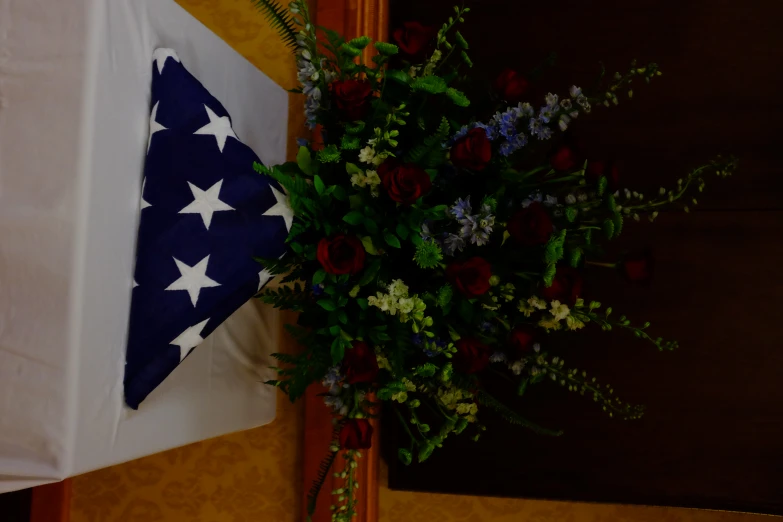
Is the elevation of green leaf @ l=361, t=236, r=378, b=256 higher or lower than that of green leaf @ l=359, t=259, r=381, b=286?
higher

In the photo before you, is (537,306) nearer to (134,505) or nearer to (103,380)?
(103,380)

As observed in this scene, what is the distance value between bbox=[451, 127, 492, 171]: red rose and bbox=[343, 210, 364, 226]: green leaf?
A: 0.16 m

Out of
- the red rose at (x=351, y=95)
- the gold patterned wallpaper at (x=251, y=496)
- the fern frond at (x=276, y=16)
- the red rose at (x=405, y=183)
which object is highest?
the fern frond at (x=276, y=16)

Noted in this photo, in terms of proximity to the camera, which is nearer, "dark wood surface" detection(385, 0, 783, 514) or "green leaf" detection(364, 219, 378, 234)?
"green leaf" detection(364, 219, 378, 234)

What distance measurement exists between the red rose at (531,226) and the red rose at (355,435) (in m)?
0.36

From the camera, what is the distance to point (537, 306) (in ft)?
2.74

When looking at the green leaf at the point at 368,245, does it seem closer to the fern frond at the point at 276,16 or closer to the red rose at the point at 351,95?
the red rose at the point at 351,95

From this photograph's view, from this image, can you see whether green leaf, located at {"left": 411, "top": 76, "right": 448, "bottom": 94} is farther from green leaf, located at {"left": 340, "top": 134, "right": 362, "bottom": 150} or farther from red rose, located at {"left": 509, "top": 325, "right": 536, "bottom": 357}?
red rose, located at {"left": 509, "top": 325, "right": 536, "bottom": 357}

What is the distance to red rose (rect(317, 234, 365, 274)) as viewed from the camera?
77 centimetres

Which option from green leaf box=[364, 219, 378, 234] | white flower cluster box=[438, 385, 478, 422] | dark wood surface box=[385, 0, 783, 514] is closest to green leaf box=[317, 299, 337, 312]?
green leaf box=[364, 219, 378, 234]

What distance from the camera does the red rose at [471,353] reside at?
0.82 m

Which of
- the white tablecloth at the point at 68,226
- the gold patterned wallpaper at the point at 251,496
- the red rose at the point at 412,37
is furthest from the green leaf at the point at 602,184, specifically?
the gold patterned wallpaper at the point at 251,496

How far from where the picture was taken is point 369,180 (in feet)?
2.60

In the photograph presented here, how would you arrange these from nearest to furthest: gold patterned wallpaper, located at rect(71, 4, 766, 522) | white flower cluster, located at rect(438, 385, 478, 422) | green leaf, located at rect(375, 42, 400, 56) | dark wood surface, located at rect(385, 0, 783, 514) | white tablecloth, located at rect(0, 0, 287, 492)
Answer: white tablecloth, located at rect(0, 0, 287, 492) < green leaf, located at rect(375, 42, 400, 56) < white flower cluster, located at rect(438, 385, 478, 422) < dark wood surface, located at rect(385, 0, 783, 514) < gold patterned wallpaper, located at rect(71, 4, 766, 522)
